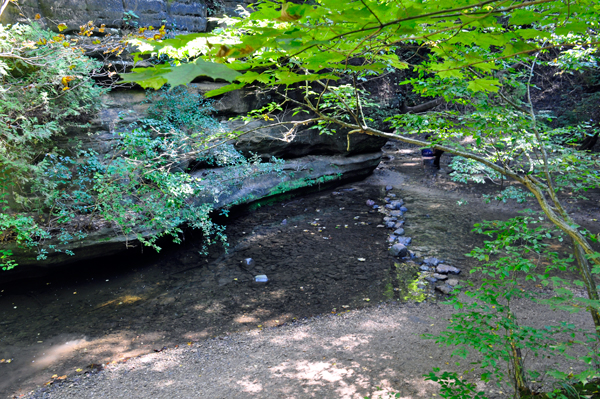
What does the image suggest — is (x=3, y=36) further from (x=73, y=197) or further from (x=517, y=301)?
(x=517, y=301)

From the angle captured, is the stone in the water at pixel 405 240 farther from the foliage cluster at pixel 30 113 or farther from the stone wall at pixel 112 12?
the stone wall at pixel 112 12

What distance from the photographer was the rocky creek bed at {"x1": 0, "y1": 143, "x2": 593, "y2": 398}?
3.46 metres

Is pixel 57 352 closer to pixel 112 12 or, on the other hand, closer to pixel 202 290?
pixel 202 290

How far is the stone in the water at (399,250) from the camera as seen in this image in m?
6.01

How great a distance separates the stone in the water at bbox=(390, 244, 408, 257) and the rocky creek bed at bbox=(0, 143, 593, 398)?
37mm

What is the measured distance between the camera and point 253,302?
191 inches

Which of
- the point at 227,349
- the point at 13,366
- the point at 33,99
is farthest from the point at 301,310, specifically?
the point at 33,99

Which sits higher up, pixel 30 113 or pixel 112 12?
pixel 112 12

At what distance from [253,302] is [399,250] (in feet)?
9.07

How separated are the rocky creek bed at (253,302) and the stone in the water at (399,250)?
37 mm

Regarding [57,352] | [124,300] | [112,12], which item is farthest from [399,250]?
[112,12]

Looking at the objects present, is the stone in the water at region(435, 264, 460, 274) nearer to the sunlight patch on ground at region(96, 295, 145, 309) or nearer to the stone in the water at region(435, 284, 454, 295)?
the stone in the water at region(435, 284, 454, 295)

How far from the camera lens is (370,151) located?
10.4m

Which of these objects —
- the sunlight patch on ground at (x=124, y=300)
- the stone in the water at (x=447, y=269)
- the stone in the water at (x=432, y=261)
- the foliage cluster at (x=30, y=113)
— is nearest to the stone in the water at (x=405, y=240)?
the stone in the water at (x=432, y=261)
